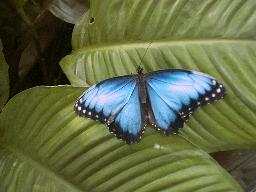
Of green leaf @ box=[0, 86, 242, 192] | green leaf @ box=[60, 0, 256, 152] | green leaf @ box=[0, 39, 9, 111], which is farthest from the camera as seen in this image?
green leaf @ box=[0, 39, 9, 111]

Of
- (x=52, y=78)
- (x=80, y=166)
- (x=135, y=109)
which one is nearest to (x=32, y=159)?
(x=80, y=166)

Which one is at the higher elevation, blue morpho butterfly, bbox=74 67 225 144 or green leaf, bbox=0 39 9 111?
green leaf, bbox=0 39 9 111

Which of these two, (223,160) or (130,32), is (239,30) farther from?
(223,160)

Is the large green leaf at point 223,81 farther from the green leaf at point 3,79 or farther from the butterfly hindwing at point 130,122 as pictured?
the green leaf at point 3,79

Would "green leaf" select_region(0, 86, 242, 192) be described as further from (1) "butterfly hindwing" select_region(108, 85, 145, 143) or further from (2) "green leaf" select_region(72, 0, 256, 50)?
(2) "green leaf" select_region(72, 0, 256, 50)

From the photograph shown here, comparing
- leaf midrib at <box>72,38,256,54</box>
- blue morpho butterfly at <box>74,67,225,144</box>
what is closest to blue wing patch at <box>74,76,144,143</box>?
blue morpho butterfly at <box>74,67,225,144</box>

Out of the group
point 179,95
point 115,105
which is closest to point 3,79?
point 115,105
